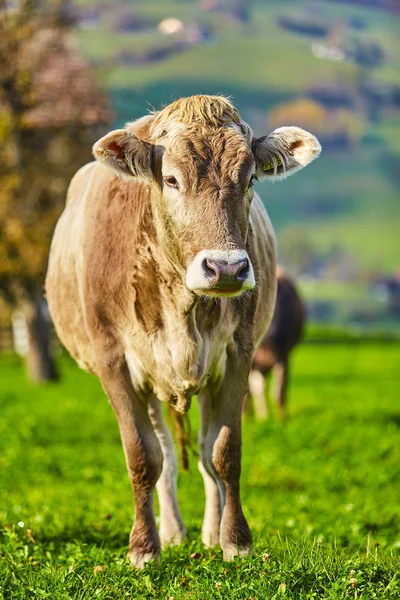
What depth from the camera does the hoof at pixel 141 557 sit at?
19.3ft

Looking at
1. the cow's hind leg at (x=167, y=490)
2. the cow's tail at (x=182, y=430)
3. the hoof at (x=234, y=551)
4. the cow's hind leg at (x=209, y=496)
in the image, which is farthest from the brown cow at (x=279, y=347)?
the hoof at (x=234, y=551)

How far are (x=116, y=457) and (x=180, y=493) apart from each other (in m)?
2.45

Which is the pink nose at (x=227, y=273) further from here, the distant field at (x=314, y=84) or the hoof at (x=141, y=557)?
the distant field at (x=314, y=84)

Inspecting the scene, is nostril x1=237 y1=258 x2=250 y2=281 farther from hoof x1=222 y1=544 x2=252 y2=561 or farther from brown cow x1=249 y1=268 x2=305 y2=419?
brown cow x1=249 y1=268 x2=305 y2=419

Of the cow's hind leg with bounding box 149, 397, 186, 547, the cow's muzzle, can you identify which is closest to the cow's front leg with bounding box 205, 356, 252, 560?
the cow's hind leg with bounding box 149, 397, 186, 547

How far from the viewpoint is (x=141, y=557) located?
19.4 ft

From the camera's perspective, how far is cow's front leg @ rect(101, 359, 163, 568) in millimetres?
6176

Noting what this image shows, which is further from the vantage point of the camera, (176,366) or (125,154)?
(176,366)

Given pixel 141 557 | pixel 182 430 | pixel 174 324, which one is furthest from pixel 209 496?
pixel 174 324

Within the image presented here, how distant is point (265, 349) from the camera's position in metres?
15.6

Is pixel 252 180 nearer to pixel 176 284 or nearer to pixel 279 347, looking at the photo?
pixel 176 284

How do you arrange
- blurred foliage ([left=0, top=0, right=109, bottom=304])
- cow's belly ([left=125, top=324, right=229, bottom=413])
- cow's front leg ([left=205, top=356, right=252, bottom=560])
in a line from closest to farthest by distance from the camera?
cow's belly ([left=125, top=324, right=229, bottom=413])
cow's front leg ([left=205, top=356, right=252, bottom=560])
blurred foliage ([left=0, top=0, right=109, bottom=304])

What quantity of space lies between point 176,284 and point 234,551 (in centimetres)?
159

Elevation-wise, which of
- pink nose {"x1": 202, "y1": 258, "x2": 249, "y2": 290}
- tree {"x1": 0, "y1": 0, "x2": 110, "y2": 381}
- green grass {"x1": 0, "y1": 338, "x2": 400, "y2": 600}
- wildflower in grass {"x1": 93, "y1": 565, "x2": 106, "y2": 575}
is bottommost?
green grass {"x1": 0, "y1": 338, "x2": 400, "y2": 600}
